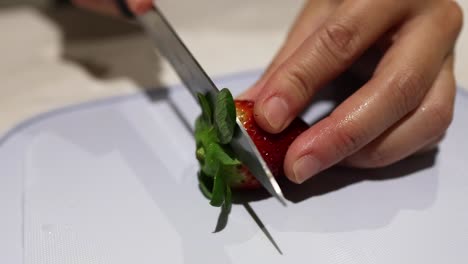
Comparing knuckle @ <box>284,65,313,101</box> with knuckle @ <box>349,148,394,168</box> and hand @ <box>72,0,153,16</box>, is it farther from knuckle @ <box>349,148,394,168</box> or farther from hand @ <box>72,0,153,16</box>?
hand @ <box>72,0,153,16</box>

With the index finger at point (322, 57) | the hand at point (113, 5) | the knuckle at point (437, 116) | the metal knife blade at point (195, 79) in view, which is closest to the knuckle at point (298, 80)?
the index finger at point (322, 57)

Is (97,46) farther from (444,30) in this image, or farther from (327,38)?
(444,30)

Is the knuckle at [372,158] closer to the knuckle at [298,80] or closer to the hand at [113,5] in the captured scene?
the knuckle at [298,80]

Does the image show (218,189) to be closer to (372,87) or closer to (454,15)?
(372,87)

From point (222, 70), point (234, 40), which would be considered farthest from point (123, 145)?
point (234, 40)

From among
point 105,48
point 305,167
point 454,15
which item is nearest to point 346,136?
point 305,167

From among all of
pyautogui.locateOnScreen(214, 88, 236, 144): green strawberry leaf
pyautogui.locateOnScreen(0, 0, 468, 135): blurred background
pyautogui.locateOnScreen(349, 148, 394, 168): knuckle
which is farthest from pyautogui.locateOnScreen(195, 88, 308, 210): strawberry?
pyautogui.locateOnScreen(0, 0, 468, 135): blurred background

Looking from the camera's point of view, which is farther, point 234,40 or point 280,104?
point 234,40
